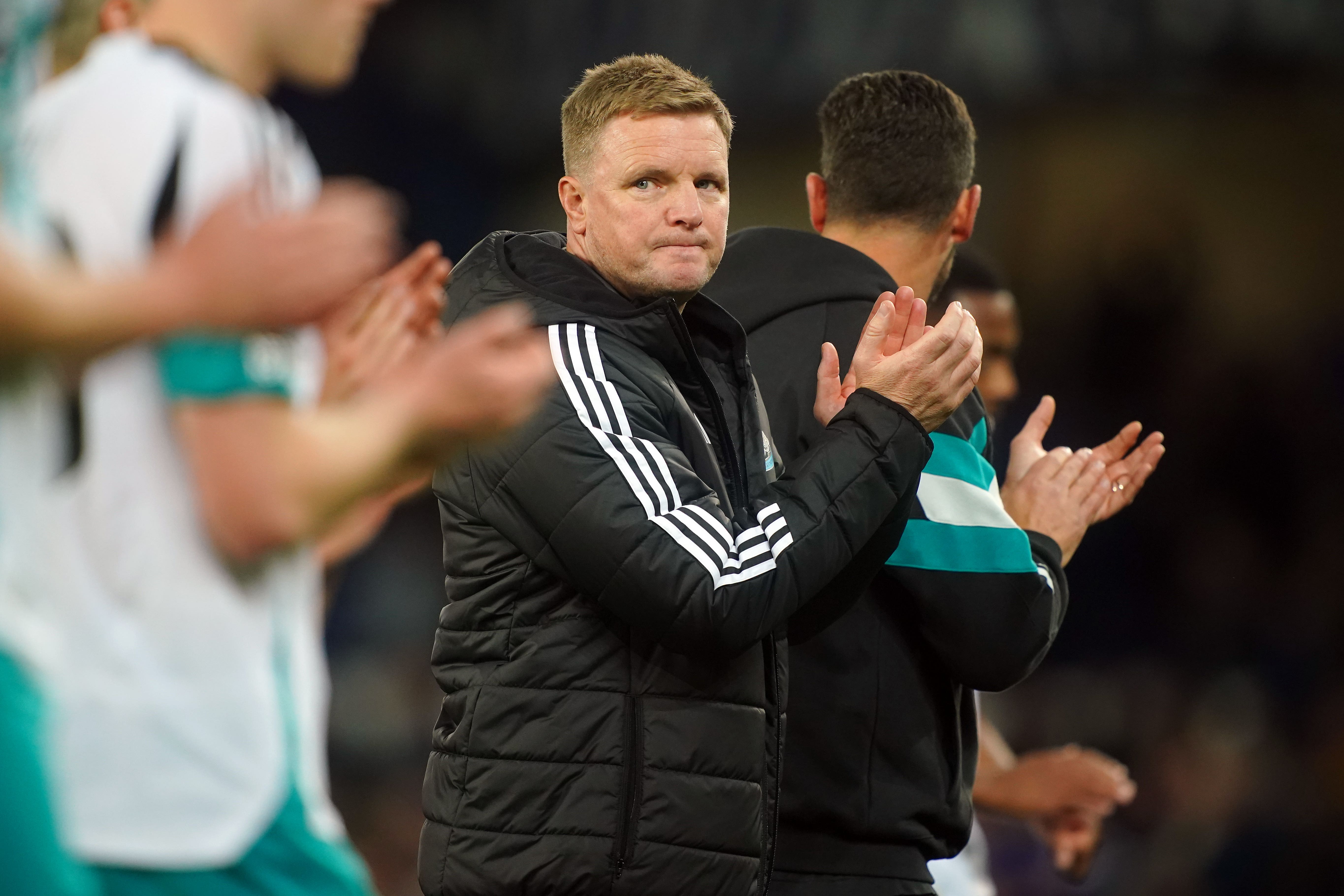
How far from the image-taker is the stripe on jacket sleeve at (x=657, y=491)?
8.68 ft

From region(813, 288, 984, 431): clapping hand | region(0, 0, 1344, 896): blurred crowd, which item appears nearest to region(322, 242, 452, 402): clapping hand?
region(813, 288, 984, 431): clapping hand

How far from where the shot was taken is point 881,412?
2846 mm

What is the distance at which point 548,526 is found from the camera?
2.66 metres

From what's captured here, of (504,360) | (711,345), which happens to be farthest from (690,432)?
(504,360)

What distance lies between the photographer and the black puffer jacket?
2639 millimetres

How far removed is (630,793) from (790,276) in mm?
1271

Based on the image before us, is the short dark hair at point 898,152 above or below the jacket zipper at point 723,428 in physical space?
above

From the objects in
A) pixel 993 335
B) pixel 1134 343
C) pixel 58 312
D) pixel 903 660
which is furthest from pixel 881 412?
pixel 1134 343

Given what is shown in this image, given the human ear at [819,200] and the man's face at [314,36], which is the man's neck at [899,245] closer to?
the human ear at [819,200]

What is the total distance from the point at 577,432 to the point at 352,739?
9.01 metres

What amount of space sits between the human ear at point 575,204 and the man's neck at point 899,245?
2.34 feet

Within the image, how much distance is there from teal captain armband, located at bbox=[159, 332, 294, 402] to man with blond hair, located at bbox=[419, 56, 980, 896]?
101cm

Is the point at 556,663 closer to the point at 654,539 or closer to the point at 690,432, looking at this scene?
the point at 654,539

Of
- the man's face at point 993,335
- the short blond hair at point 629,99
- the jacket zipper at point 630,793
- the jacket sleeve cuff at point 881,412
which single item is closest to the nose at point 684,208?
the short blond hair at point 629,99
